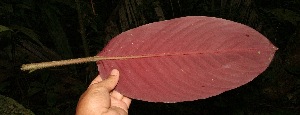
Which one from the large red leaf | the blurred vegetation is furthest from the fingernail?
the blurred vegetation

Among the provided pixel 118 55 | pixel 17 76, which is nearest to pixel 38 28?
pixel 17 76

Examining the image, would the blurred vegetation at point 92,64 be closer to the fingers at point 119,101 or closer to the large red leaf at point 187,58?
the fingers at point 119,101

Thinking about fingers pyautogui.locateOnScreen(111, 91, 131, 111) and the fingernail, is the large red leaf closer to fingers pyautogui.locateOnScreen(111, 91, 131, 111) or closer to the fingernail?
the fingernail

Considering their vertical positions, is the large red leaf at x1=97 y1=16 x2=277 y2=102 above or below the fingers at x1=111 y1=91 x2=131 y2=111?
above

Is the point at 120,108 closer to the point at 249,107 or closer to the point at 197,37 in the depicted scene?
the point at 197,37

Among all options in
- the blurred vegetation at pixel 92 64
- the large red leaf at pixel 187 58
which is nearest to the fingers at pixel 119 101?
the large red leaf at pixel 187 58

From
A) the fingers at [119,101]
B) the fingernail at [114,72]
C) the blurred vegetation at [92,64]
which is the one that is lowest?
the blurred vegetation at [92,64]
